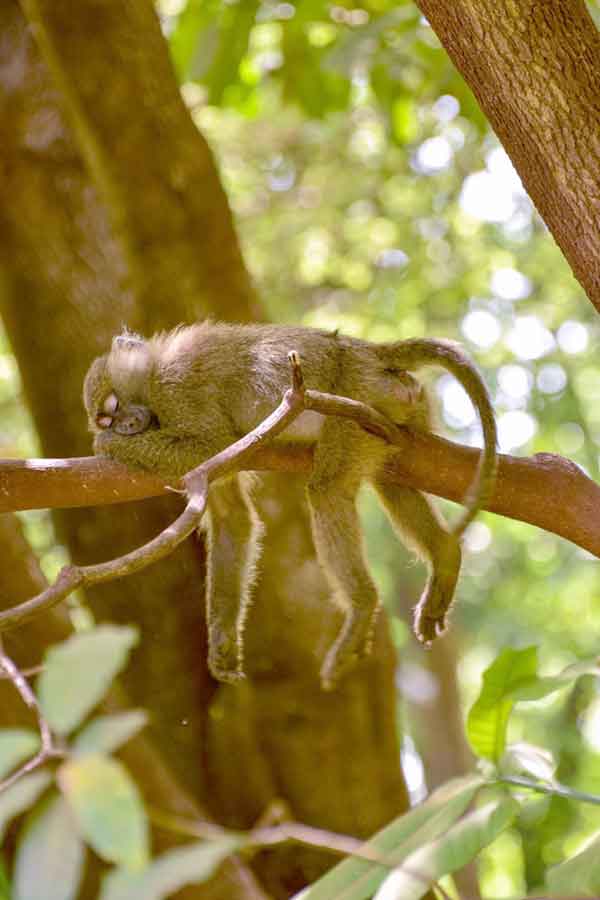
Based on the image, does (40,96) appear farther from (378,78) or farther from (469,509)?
(469,509)

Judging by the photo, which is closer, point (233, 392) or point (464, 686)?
point (233, 392)

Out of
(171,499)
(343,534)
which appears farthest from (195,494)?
(171,499)

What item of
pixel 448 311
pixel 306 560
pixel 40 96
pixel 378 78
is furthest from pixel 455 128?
A: pixel 306 560

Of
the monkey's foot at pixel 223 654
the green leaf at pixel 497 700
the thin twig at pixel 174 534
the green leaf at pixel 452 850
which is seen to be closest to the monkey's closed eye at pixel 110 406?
the monkey's foot at pixel 223 654

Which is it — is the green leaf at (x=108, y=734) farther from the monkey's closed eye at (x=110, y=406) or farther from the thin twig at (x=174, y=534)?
the monkey's closed eye at (x=110, y=406)

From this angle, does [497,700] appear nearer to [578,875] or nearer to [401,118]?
[578,875]

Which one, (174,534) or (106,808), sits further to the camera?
(174,534)
